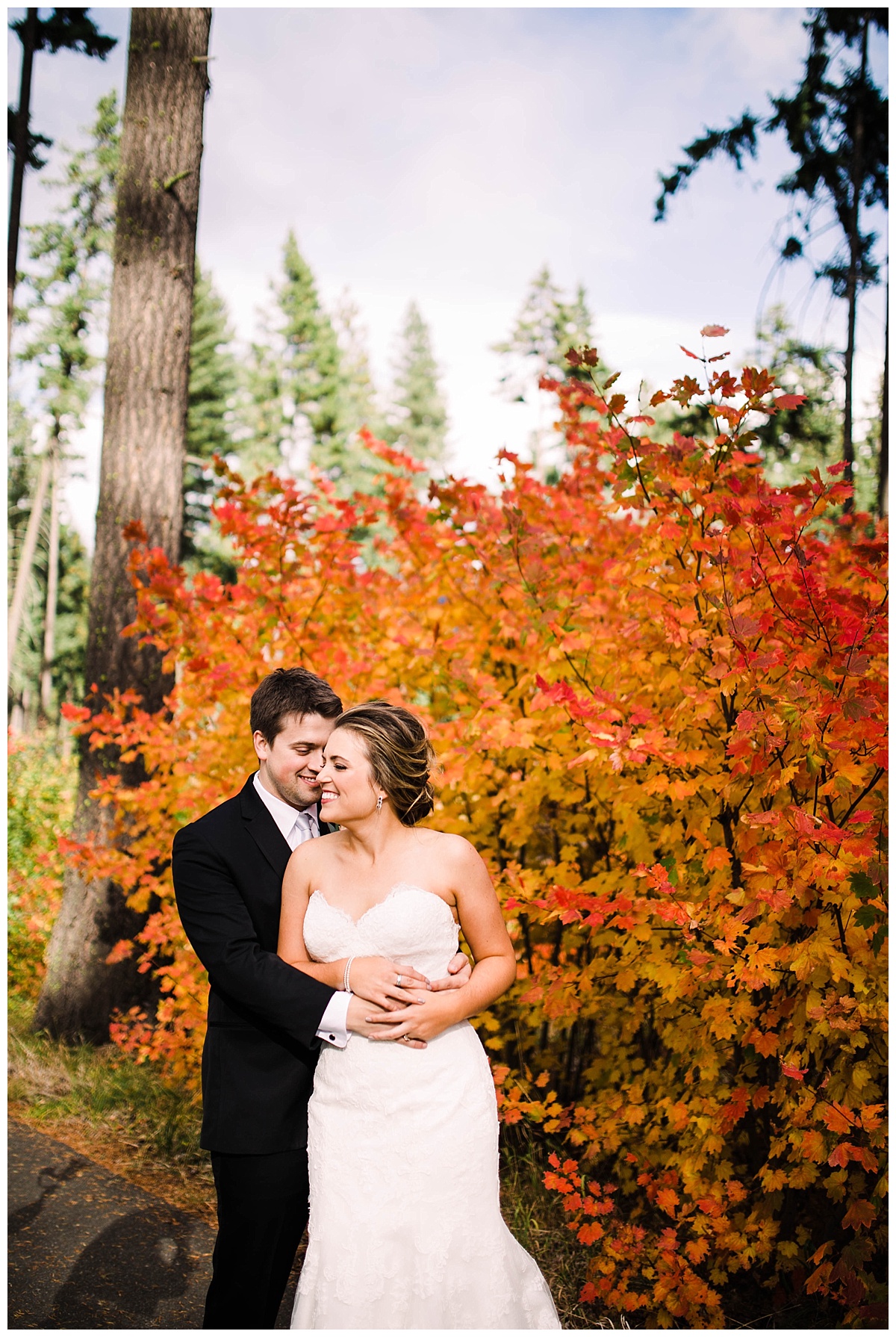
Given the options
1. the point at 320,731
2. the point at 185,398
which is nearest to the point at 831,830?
the point at 320,731

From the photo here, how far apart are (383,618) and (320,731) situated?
1880 millimetres

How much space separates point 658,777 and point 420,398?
45.0 metres

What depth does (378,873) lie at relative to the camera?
8.32 feet

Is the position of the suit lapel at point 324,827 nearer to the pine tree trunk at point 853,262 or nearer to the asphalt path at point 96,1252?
the asphalt path at point 96,1252

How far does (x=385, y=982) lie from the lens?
2.37 metres

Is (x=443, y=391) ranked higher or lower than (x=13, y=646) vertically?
higher

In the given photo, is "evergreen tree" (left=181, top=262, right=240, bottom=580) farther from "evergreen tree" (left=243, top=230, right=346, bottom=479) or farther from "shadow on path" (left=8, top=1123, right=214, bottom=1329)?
"shadow on path" (left=8, top=1123, right=214, bottom=1329)

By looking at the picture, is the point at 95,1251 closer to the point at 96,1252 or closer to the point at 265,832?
the point at 96,1252

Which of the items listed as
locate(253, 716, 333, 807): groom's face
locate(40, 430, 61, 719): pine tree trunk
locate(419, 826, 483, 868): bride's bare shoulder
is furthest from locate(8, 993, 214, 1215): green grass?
locate(40, 430, 61, 719): pine tree trunk

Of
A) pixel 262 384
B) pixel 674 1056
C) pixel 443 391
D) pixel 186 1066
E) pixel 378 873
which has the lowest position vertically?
pixel 186 1066

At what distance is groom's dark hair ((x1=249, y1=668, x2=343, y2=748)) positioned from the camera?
2713 millimetres

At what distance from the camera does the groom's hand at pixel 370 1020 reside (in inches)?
92.5

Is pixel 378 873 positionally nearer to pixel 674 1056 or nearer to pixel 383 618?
pixel 674 1056

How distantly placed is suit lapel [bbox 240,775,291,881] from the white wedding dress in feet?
0.88
